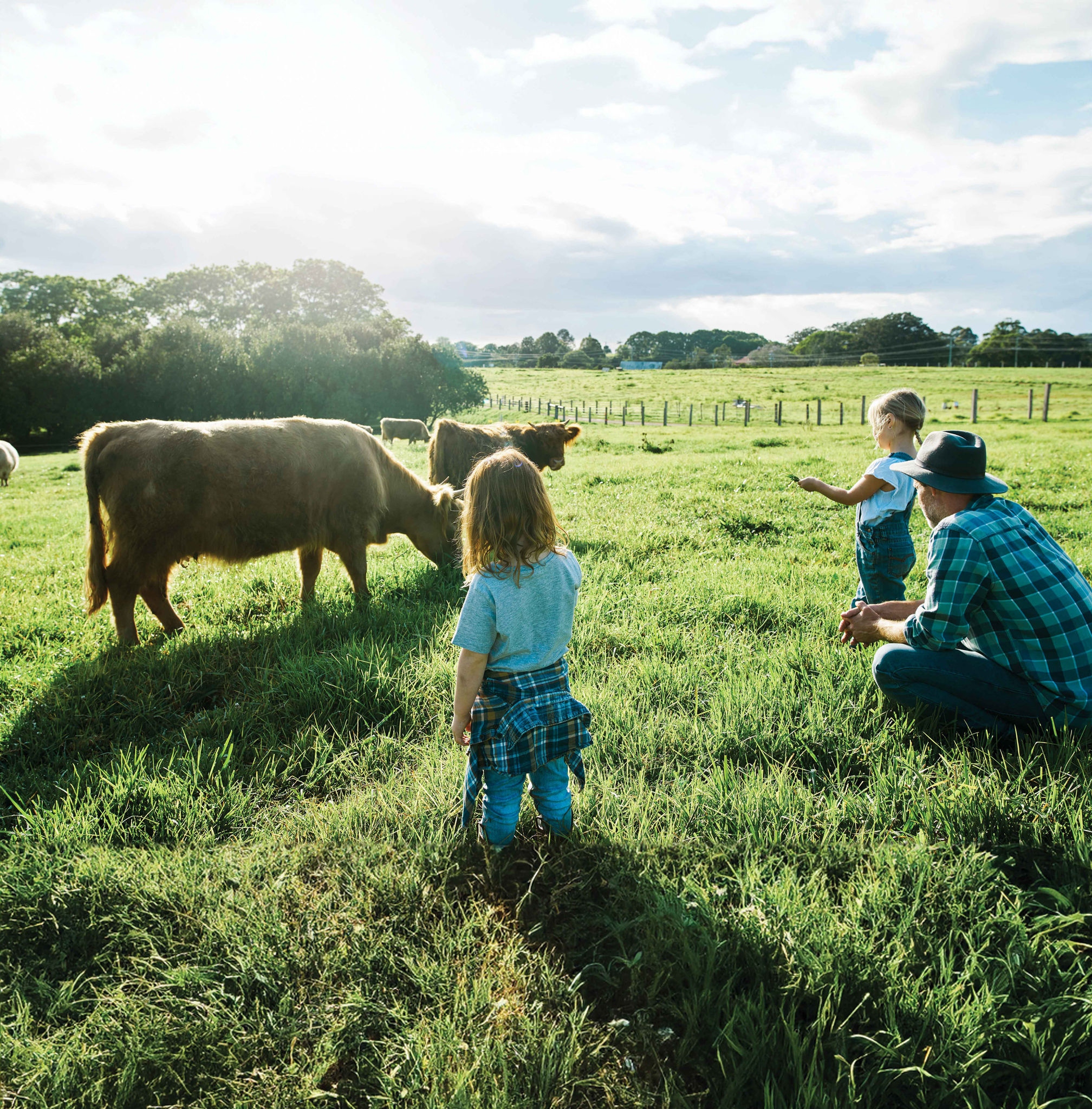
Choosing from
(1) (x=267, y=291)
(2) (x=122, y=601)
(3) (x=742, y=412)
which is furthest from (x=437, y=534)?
(1) (x=267, y=291)

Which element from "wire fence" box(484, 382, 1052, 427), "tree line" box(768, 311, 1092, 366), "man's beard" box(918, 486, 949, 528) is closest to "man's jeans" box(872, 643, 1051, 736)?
"man's beard" box(918, 486, 949, 528)

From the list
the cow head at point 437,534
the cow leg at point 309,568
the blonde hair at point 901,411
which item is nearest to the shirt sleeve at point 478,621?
the blonde hair at point 901,411

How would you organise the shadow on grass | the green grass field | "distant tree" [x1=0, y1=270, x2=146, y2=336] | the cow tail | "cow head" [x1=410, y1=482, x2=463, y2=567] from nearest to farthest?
the green grass field
the shadow on grass
the cow tail
"cow head" [x1=410, y1=482, x2=463, y2=567]
"distant tree" [x1=0, y1=270, x2=146, y2=336]

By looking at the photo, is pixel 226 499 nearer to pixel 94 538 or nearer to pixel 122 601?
pixel 94 538

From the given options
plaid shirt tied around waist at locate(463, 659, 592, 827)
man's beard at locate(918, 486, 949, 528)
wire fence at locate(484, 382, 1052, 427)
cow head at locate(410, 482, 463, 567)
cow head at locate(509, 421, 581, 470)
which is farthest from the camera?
wire fence at locate(484, 382, 1052, 427)

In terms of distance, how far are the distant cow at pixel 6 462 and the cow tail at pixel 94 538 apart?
1945cm

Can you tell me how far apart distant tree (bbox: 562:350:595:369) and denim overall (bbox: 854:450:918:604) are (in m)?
99.8

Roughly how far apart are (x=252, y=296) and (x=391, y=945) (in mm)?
73041

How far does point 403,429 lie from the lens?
33.0m

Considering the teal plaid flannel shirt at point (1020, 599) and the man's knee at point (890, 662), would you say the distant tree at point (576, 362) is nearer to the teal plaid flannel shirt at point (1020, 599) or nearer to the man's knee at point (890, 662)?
the man's knee at point (890, 662)

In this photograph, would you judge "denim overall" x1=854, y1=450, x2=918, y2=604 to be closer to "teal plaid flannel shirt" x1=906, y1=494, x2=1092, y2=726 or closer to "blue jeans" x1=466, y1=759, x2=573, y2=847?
"teal plaid flannel shirt" x1=906, y1=494, x2=1092, y2=726

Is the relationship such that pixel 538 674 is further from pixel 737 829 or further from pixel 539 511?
pixel 737 829

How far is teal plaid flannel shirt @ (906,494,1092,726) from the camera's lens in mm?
2918

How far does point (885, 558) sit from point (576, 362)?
111 meters
